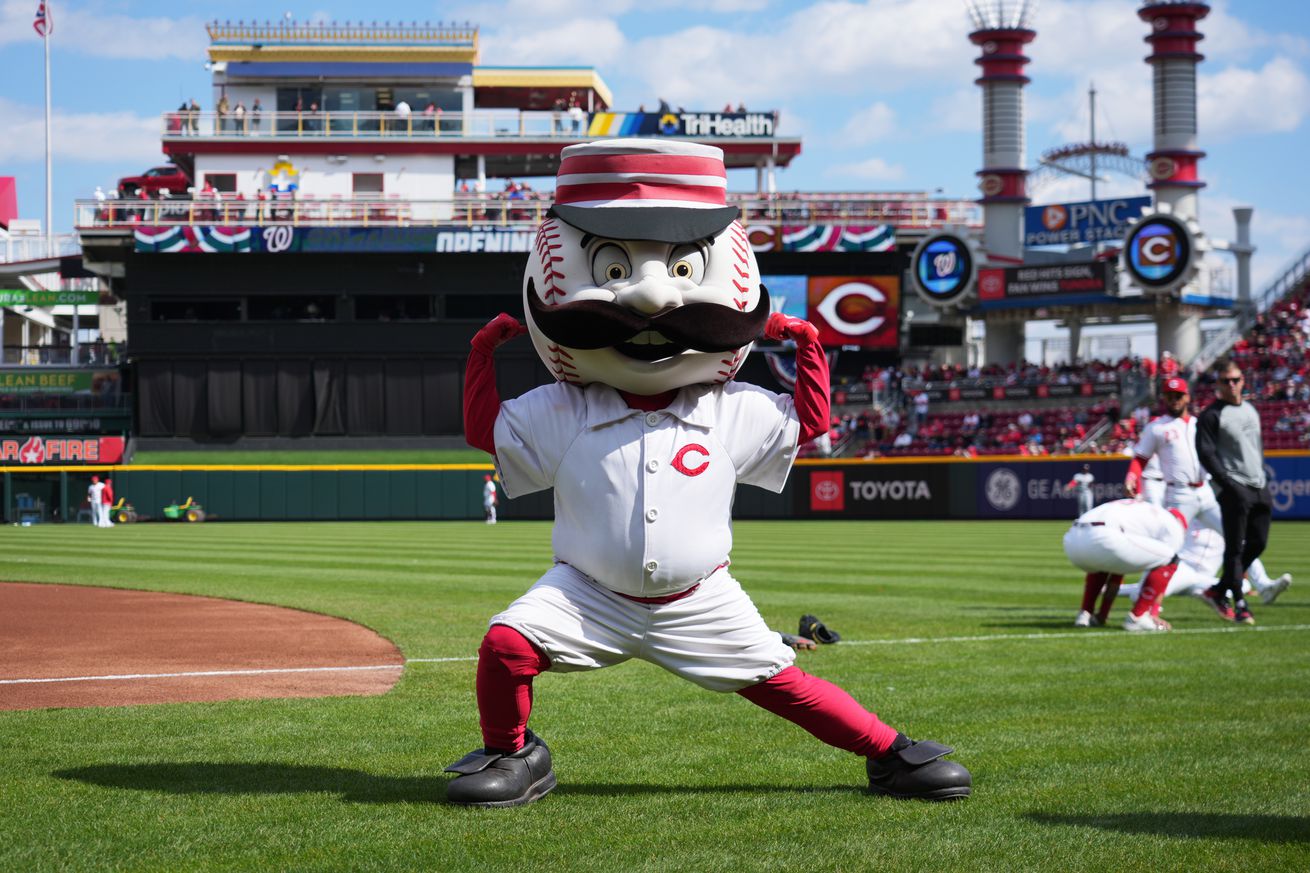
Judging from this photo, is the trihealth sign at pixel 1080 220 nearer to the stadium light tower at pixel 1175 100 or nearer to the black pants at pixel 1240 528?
the stadium light tower at pixel 1175 100

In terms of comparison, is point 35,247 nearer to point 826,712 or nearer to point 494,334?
point 494,334

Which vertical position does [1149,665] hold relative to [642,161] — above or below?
below

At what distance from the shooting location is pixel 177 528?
3381 centimetres

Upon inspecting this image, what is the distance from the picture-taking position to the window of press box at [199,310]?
45.2 m

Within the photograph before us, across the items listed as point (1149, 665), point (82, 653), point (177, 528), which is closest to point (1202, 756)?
point (1149, 665)

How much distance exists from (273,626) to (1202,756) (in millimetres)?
7417

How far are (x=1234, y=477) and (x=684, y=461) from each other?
25.0ft

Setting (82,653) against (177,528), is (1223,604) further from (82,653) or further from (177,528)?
(177,528)

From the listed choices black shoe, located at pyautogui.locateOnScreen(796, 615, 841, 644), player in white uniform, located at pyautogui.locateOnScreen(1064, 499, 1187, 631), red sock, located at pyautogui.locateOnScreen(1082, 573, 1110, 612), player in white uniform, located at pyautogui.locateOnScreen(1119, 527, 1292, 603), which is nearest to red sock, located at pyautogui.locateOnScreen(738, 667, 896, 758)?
black shoe, located at pyautogui.locateOnScreen(796, 615, 841, 644)

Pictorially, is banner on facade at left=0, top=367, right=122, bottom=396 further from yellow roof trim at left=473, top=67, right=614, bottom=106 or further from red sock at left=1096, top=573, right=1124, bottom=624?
red sock at left=1096, top=573, right=1124, bottom=624

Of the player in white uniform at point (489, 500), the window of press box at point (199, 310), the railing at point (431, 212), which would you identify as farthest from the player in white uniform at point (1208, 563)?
the window of press box at point (199, 310)

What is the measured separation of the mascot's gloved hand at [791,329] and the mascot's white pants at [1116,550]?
560cm

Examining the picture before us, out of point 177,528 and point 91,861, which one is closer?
point 91,861

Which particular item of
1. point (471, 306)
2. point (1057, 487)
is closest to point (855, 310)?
point (1057, 487)
